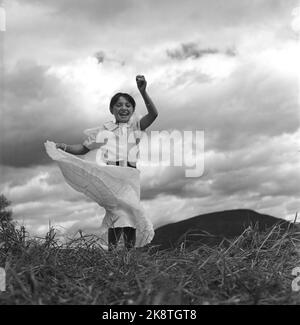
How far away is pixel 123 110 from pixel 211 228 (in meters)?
2.10

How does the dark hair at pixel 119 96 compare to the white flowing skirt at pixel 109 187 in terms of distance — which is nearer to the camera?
the white flowing skirt at pixel 109 187

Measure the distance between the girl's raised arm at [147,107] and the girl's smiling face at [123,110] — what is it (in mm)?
162

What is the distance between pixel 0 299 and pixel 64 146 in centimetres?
221

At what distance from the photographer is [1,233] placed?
4082 mm

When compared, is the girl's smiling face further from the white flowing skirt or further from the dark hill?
the dark hill

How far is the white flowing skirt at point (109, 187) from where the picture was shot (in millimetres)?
4754

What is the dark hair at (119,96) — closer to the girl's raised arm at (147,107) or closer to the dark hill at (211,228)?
the girl's raised arm at (147,107)

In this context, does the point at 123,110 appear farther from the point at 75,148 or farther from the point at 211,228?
the point at 211,228

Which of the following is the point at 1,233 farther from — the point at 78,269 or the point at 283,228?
the point at 283,228

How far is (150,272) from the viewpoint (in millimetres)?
3420

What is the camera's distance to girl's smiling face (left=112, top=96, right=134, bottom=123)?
5044mm

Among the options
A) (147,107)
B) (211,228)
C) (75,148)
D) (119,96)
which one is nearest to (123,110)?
(119,96)

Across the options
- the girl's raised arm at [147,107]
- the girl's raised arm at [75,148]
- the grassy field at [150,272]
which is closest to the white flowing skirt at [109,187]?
the girl's raised arm at [75,148]
